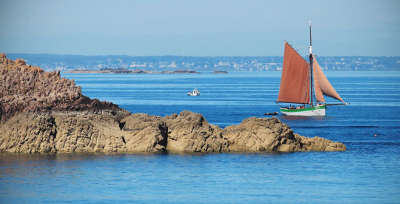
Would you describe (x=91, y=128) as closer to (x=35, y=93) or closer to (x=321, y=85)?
(x=35, y=93)

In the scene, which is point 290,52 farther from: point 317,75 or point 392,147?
point 392,147

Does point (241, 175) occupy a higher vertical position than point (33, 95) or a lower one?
lower

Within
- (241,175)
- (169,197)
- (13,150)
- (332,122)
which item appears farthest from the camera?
(332,122)

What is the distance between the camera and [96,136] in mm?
31422

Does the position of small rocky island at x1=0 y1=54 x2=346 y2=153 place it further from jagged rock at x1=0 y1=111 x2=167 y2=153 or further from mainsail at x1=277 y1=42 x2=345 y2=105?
mainsail at x1=277 y1=42 x2=345 y2=105

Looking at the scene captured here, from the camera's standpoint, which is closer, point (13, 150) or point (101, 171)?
point (101, 171)

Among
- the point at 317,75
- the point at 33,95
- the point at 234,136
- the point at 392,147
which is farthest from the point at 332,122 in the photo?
the point at 33,95

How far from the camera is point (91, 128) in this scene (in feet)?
102

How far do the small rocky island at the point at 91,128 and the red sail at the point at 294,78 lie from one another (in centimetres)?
4019

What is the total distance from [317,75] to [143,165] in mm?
45312

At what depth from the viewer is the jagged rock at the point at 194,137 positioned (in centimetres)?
3173

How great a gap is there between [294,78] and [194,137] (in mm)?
42808

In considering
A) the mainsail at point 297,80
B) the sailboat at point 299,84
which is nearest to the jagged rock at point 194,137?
the sailboat at point 299,84

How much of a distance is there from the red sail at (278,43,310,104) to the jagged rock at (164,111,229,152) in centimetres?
4169
